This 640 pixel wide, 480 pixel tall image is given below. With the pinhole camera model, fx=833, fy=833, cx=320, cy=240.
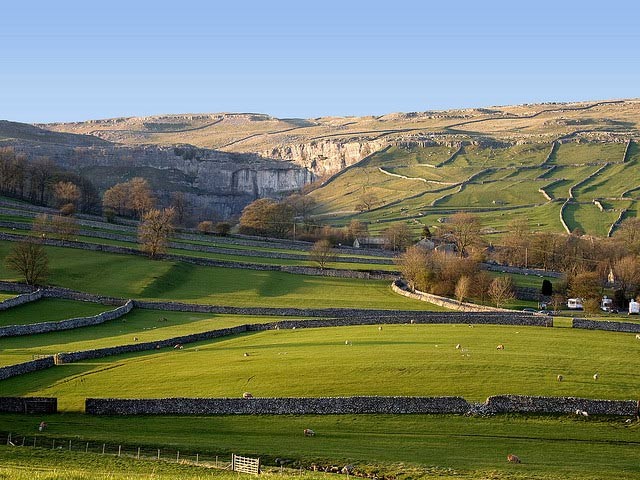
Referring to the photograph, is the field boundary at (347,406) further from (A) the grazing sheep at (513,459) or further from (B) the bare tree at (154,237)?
(B) the bare tree at (154,237)

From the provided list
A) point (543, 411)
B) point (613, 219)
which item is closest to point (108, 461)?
point (543, 411)

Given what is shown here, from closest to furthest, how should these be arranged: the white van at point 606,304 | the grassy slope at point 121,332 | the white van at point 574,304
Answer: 1. the grassy slope at point 121,332
2. the white van at point 574,304
3. the white van at point 606,304

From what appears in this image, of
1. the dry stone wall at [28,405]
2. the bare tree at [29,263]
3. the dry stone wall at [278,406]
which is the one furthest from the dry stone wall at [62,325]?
the dry stone wall at [278,406]

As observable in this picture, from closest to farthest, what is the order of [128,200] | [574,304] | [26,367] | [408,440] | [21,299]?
1. [408,440]
2. [26,367]
3. [21,299]
4. [574,304]
5. [128,200]

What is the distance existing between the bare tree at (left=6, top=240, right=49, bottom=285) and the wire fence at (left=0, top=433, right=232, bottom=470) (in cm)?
4278

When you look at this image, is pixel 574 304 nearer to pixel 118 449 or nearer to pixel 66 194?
pixel 118 449

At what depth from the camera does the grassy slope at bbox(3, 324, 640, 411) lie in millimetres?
40750

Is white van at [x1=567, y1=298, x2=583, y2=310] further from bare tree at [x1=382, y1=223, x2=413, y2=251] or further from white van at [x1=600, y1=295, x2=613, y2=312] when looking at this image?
bare tree at [x1=382, y1=223, x2=413, y2=251]

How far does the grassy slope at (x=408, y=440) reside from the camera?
30375mm

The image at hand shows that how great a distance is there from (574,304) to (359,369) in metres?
48.5

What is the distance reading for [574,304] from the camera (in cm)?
8619

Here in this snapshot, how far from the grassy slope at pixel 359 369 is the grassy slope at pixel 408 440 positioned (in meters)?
2.95

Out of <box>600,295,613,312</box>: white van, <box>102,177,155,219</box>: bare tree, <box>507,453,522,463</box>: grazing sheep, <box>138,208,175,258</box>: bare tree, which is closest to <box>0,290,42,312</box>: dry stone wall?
<box>138,208,175,258</box>: bare tree

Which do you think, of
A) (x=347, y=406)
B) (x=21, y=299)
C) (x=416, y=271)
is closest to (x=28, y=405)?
(x=347, y=406)
